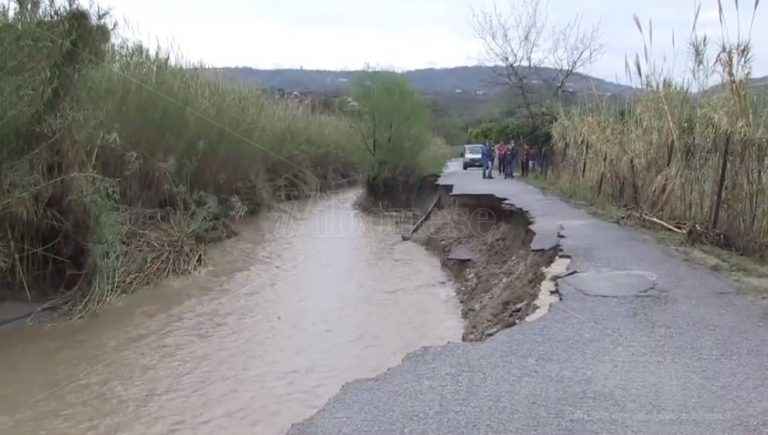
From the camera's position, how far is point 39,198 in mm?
9273

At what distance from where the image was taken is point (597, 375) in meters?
4.96

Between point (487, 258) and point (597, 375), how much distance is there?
8270 mm

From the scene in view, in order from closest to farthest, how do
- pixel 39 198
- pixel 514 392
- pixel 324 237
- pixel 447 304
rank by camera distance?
pixel 514 392 → pixel 39 198 → pixel 447 304 → pixel 324 237

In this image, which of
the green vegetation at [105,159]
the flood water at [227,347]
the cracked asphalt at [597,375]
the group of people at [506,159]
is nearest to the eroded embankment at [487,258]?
the flood water at [227,347]

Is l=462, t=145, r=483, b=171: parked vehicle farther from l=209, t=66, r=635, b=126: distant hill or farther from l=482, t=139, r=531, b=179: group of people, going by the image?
l=482, t=139, r=531, b=179: group of people

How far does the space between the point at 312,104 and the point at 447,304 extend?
25.5 m

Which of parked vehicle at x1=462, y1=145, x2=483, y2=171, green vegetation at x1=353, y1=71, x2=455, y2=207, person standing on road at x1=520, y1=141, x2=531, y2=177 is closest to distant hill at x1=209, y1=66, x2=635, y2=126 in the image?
green vegetation at x1=353, y1=71, x2=455, y2=207

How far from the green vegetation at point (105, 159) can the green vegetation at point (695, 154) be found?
873 centimetres

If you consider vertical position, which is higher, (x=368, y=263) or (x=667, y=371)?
(x=667, y=371)

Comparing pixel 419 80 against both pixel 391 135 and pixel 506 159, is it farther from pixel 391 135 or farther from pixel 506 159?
pixel 391 135

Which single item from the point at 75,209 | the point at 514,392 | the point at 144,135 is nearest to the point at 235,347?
the point at 75,209

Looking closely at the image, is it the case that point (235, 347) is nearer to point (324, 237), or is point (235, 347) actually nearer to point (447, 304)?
point (447, 304)

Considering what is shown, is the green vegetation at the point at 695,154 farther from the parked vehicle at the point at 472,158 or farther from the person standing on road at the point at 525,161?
the parked vehicle at the point at 472,158

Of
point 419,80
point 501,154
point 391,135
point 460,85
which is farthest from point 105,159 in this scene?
point 460,85
